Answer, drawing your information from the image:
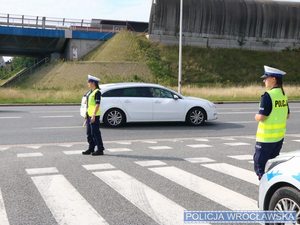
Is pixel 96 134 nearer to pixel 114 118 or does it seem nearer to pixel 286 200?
pixel 114 118

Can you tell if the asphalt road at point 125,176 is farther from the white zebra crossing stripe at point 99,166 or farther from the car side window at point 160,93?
the car side window at point 160,93

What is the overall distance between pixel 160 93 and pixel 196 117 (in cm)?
147

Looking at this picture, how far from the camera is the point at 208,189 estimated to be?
21.4 feet

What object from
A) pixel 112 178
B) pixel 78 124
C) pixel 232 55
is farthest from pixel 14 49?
pixel 112 178

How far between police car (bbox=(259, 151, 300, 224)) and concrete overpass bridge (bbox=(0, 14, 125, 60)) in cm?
4592

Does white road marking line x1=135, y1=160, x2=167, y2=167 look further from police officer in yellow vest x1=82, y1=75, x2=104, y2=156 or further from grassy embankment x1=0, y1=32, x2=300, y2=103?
grassy embankment x1=0, y1=32, x2=300, y2=103

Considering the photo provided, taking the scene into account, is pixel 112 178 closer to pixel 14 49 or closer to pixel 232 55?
pixel 232 55

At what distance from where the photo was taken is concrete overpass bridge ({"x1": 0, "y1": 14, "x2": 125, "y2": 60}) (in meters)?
Result: 50.3

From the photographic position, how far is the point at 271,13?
55781 millimetres

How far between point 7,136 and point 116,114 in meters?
3.61

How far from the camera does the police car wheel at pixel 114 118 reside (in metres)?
14.2

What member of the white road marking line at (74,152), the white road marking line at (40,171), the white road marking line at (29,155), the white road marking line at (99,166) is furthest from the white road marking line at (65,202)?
the white road marking line at (74,152)

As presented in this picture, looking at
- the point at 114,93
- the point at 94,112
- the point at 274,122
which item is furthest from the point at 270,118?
the point at 114,93

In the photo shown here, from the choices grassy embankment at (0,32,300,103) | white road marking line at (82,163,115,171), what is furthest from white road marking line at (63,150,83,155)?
grassy embankment at (0,32,300,103)
